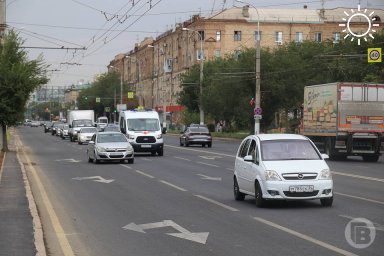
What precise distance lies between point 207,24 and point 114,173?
74.9 meters

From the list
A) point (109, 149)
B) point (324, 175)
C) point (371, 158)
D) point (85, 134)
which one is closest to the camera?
point (324, 175)

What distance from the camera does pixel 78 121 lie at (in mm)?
68375

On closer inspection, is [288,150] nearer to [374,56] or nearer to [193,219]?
[193,219]

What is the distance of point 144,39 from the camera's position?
143375 millimetres

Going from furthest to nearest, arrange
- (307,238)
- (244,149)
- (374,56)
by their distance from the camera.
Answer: (374,56) → (244,149) → (307,238)

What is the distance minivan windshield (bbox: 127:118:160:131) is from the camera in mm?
40472

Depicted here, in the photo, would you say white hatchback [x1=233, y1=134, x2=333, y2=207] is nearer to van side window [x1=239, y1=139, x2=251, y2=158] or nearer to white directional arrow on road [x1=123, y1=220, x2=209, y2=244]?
van side window [x1=239, y1=139, x2=251, y2=158]

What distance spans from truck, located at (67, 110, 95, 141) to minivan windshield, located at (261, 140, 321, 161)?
49.7 m

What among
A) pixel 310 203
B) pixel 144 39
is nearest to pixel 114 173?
pixel 310 203

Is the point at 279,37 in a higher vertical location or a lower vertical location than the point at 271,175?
higher

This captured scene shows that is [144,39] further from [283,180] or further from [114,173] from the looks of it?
[283,180]

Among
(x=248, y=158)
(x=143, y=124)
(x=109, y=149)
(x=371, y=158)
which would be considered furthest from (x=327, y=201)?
A: (x=143, y=124)

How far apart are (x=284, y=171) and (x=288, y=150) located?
0.96m

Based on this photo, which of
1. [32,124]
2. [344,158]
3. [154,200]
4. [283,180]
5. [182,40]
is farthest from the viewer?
[32,124]
